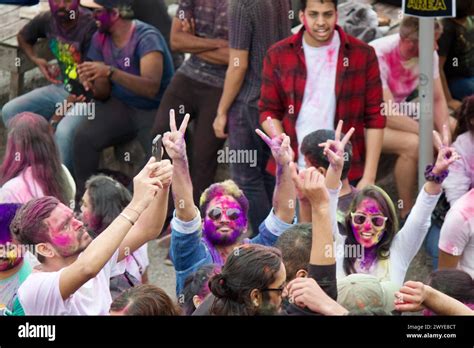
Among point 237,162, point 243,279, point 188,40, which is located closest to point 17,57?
point 188,40

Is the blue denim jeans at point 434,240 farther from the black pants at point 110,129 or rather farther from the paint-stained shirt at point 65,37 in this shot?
the paint-stained shirt at point 65,37

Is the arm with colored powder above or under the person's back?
under

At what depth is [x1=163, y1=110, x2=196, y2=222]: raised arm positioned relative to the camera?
863 cm

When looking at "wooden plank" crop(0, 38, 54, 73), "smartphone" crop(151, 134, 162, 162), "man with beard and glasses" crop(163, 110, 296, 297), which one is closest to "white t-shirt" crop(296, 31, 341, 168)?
"man with beard and glasses" crop(163, 110, 296, 297)

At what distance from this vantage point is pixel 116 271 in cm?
877

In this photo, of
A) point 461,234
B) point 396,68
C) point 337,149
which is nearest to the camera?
point 337,149

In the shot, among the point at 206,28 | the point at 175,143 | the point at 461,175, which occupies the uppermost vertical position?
the point at 206,28

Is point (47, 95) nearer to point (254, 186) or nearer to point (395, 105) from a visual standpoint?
point (254, 186)

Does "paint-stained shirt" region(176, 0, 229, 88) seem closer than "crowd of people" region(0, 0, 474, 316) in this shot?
No

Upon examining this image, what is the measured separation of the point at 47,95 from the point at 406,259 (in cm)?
226

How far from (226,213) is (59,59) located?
63.4 inches

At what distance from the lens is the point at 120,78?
9.90 metres

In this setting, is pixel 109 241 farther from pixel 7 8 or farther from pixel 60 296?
pixel 7 8

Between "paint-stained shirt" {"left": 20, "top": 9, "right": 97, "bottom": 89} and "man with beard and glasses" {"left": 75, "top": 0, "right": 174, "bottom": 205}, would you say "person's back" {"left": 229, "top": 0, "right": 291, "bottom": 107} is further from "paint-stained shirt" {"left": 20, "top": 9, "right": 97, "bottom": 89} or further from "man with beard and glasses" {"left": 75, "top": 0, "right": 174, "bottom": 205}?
"paint-stained shirt" {"left": 20, "top": 9, "right": 97, "bottom": 89}
